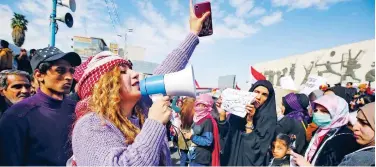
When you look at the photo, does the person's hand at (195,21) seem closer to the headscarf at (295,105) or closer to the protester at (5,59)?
the headscarf at (295,105)

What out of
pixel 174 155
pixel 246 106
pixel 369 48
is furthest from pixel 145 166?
pixel 369 48

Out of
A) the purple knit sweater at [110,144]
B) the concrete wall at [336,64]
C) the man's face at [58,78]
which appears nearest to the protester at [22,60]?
the man's face at [58,78]

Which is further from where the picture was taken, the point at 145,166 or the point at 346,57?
the point at 346,57

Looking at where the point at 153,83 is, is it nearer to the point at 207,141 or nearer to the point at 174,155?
the point at 207,141

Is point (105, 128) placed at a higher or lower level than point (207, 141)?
higher

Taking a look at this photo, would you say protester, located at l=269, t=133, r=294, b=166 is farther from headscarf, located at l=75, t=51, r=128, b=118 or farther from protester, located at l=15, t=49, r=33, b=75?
protester, located at l=15, t=49, r=33, b=75

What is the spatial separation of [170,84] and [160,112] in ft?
0.57

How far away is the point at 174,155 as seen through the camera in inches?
266

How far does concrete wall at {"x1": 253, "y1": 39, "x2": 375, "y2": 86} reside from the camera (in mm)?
10312

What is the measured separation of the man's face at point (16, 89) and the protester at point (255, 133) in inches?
99.3

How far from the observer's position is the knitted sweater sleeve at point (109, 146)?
1.00 m

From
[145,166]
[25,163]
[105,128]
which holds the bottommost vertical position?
[25,163]

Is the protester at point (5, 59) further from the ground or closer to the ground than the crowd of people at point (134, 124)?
further from the ground

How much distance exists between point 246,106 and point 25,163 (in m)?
2.19
